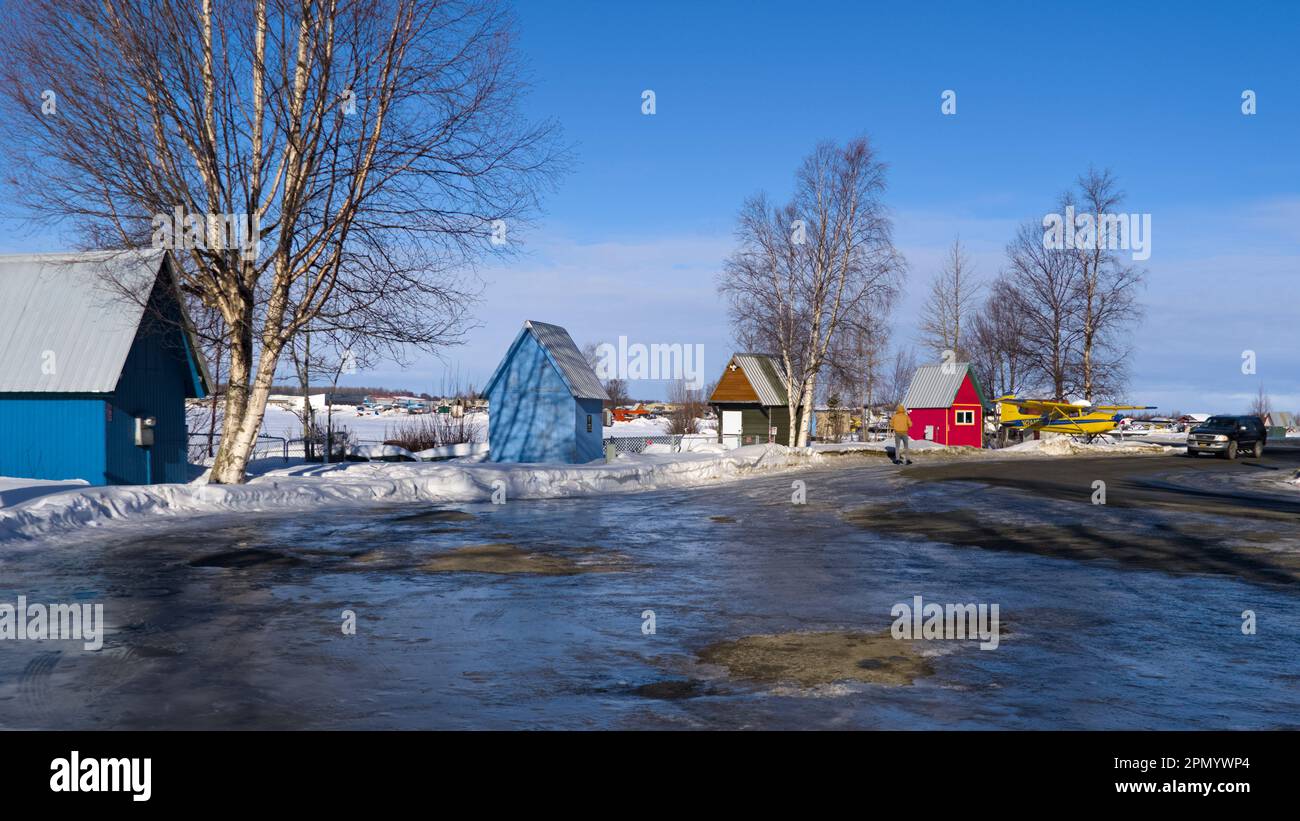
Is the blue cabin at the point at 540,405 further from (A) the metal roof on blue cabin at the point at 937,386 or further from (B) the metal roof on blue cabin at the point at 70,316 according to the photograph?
(A) the metal roof on blue cabin at the point at 937,386

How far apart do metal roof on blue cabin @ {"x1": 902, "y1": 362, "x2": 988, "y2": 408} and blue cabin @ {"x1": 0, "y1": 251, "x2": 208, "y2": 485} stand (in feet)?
145

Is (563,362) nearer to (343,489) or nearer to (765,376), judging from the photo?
(343,489)

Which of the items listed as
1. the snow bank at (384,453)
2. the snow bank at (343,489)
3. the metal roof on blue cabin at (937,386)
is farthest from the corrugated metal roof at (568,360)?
the metal roof on blue cabin at (937,386)

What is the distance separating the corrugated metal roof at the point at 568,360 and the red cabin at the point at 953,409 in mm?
26012

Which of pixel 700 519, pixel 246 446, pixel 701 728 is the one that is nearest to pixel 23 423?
pixel 246 446

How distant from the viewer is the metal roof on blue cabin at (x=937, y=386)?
198ft

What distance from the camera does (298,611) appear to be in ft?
33.2

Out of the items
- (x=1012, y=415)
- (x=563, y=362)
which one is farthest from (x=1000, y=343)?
(x=563, y=362)

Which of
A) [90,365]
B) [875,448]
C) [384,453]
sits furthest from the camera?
[875,448]

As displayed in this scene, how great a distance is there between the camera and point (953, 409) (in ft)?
198

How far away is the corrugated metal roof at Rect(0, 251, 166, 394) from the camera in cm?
2444

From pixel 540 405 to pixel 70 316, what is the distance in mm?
18094
